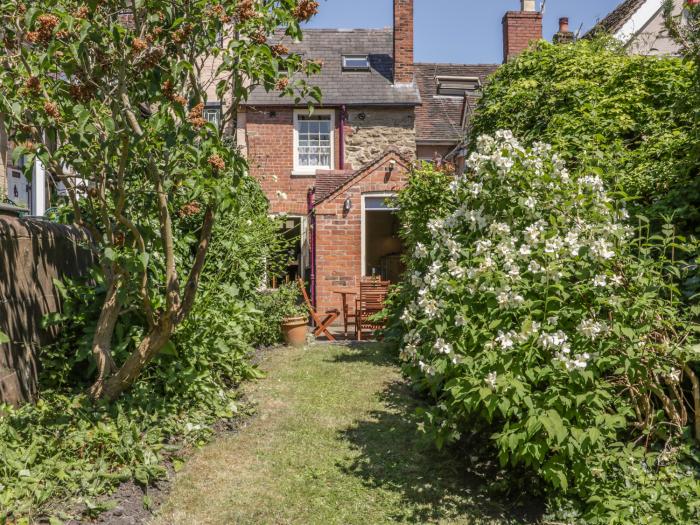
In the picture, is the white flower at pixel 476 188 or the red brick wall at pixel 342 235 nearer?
the white flower at pixel 476 188

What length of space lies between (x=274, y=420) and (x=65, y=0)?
13.1ft

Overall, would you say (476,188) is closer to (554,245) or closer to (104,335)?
(554,245)

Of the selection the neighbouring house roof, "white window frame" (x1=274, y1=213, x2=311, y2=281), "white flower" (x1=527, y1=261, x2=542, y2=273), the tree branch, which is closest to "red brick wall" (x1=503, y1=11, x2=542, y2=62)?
the neighbouring house roof

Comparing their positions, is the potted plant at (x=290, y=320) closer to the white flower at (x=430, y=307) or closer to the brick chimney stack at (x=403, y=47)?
the white flower at (x=430, y=307)

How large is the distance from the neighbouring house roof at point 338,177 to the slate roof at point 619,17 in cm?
552

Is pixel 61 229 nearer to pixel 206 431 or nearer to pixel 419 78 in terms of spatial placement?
pixel 206 431

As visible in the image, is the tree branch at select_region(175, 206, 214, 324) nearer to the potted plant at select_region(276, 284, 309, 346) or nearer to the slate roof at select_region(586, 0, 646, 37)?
the potted plant at select_region(276, 284, 309, 346)

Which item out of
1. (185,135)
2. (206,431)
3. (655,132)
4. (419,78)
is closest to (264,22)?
(185,135)

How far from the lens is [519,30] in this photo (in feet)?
57.0

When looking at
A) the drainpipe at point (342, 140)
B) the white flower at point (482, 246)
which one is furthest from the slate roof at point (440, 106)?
the white flower at point (482, 246)

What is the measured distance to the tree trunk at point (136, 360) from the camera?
5129mm

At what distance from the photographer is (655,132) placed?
688cm

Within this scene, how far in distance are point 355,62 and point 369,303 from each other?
10734 mm

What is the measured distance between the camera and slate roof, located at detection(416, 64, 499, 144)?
20.7 m
